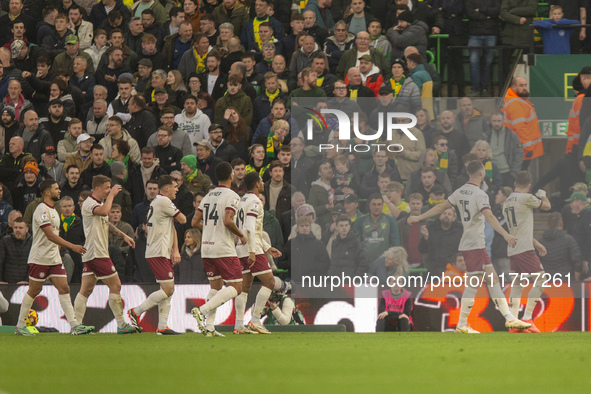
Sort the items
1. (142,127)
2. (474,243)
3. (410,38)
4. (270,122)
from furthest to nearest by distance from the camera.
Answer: (410,38)
(142,127)
(270,122)
(474,243)

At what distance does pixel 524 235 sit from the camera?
1556 centimetres

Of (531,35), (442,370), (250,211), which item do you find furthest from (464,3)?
(442,370)

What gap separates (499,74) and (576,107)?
2357 millimetres

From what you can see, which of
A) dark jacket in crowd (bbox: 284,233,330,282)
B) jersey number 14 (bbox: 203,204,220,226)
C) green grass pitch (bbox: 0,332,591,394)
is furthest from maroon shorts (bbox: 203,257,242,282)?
dark jacket in crowd (bbox: 284,233,330,282)

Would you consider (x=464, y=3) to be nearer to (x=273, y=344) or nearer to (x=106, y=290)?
(x=106, y=290)

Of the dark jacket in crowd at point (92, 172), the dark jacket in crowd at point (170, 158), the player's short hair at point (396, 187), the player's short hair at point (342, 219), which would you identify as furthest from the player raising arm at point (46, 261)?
the player's short hair at point (396, 187)

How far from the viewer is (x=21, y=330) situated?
45.2 ft

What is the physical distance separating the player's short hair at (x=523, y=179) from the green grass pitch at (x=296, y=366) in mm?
4542

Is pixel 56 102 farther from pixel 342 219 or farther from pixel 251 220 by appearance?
pixel 251 220

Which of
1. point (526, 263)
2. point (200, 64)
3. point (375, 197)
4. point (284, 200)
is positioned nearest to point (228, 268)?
point (284, 200)

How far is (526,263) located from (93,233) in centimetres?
688

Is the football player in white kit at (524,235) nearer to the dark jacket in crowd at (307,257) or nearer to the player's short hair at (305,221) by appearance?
the dark jacket in crowd at (307,257)

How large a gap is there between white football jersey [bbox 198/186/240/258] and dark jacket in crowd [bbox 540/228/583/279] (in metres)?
5.76

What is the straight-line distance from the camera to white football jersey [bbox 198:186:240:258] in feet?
42.3
